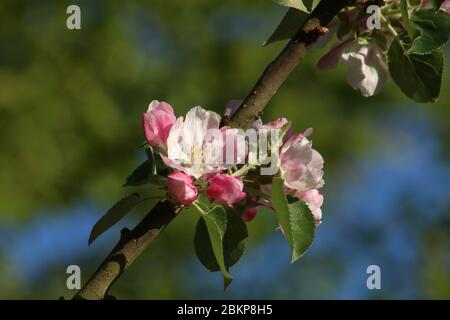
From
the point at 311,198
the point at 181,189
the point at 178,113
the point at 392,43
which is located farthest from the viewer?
the point at 178,113

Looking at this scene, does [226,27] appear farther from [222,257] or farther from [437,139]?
[222,257]

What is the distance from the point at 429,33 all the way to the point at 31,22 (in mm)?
5713

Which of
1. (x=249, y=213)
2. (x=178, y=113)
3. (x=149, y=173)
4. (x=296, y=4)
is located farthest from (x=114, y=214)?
(x=178, y=113)

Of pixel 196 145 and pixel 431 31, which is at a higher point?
pixel 431 31

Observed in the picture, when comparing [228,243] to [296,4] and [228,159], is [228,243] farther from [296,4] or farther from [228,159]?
[296,4]

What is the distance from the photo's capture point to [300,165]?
115 centimetres

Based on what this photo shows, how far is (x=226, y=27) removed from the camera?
7.08 meters

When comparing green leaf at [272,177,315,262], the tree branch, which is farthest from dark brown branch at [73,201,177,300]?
green leaf at [272,177,315,262]

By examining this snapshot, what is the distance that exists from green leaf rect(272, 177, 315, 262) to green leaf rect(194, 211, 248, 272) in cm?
5

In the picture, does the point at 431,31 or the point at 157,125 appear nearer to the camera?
the point at 157,125

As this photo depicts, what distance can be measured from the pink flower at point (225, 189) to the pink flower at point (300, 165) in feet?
0.27

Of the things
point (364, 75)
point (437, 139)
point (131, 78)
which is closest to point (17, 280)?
point (131, 78)

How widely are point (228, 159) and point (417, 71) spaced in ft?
1.27
